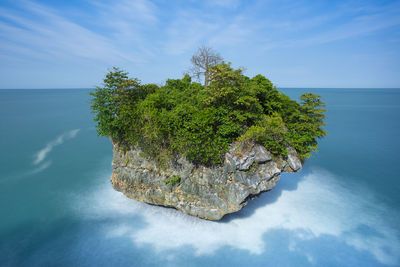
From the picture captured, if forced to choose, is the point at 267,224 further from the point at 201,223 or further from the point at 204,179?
the point at 204,179

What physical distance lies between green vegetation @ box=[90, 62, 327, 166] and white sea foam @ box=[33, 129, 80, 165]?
21215 mm

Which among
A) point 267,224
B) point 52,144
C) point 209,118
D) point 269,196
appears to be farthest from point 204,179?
point 52,144

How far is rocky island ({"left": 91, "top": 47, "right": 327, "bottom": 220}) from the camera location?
41.8ft

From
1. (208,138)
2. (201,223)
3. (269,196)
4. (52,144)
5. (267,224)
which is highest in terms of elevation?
(208,138)

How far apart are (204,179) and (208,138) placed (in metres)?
3.36

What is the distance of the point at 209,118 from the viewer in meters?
12.6

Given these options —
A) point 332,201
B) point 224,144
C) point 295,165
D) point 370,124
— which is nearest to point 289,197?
point 332,201

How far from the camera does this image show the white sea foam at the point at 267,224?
1362cm

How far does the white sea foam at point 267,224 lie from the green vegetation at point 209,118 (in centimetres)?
573

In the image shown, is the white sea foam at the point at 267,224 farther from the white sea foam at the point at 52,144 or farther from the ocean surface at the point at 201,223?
the white sea foam at the point at 52,144

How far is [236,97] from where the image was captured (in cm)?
1302

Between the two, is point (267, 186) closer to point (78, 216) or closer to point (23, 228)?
point (78, 216)

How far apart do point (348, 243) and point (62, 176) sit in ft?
101

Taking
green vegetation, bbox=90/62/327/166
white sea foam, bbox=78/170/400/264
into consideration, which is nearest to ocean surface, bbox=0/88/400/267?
Answer: white sea foam, bbox=78/170/400/264
